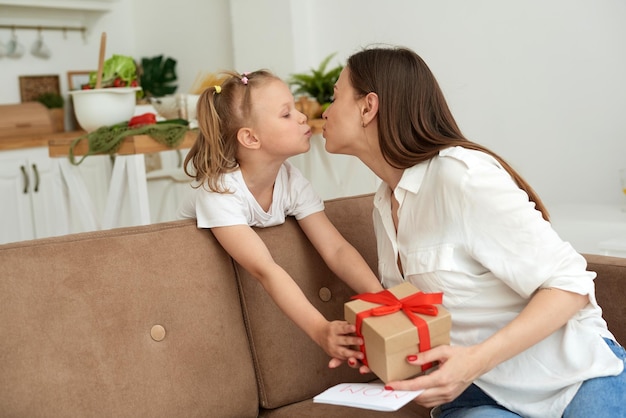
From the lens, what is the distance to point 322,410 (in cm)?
175

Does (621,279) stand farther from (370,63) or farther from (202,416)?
(202,416)

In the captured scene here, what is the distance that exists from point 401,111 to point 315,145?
259 cm

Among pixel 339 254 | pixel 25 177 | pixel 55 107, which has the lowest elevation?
pixel 25 177

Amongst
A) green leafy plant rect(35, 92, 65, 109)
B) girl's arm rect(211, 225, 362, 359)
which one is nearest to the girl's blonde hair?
girl's arm rect(211, 225, 362, 359)

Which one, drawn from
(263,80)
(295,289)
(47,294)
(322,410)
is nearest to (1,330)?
(47,294)

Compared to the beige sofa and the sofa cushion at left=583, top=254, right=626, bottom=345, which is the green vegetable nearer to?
the beige sofa

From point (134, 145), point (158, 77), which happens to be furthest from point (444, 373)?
point (158, 77)

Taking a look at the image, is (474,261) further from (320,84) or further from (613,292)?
(320,84)

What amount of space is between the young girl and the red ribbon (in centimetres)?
39

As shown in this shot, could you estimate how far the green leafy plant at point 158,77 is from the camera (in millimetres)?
5461

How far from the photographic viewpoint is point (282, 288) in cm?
167

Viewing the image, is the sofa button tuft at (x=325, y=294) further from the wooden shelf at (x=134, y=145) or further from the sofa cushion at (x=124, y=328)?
the wooden shelf at (x=134, y=145)

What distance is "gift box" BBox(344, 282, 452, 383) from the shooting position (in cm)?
129

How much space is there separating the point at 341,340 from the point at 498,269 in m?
0.32
